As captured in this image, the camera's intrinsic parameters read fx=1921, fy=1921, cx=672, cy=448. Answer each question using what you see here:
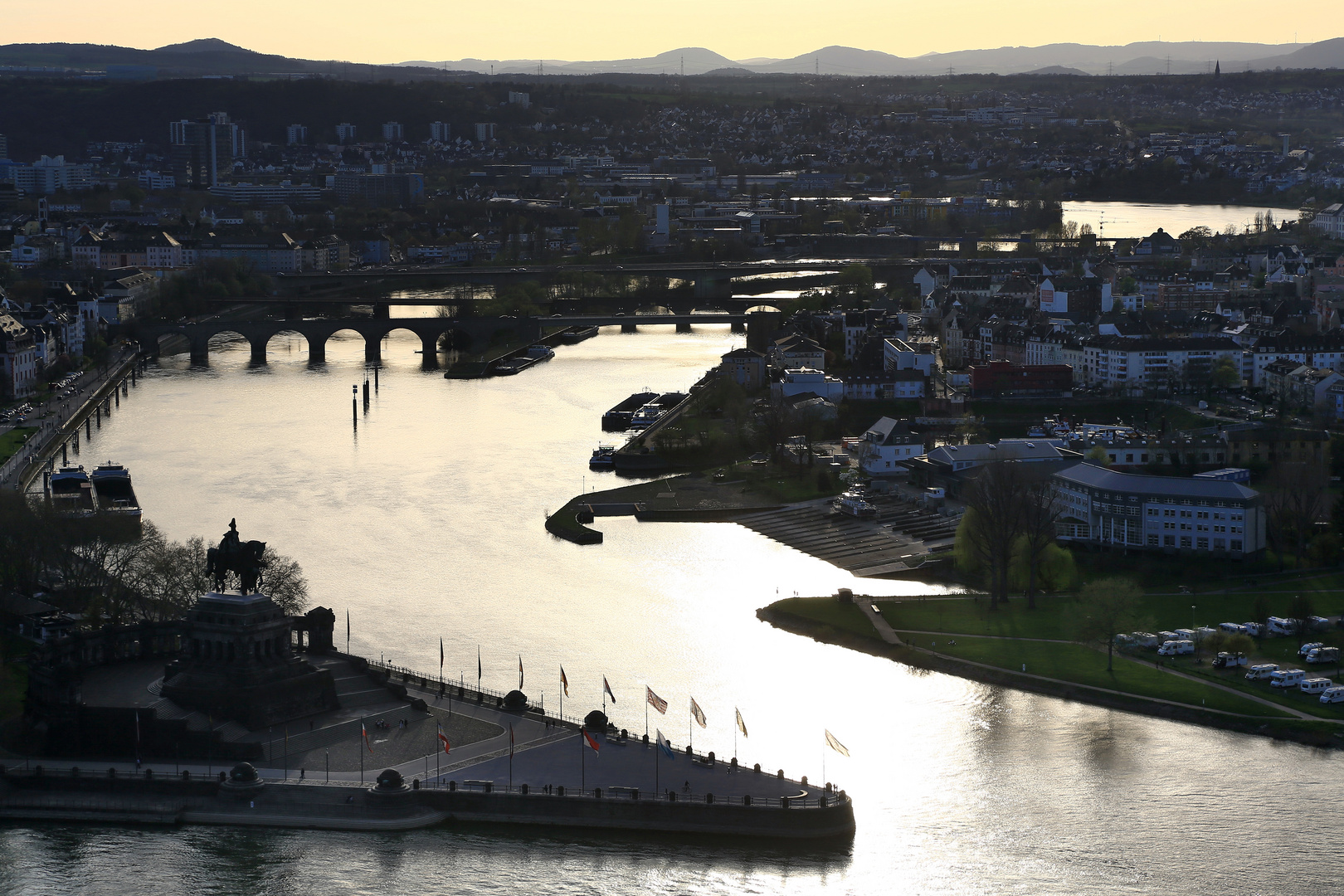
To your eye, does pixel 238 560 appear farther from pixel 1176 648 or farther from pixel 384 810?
pixel 1176 648

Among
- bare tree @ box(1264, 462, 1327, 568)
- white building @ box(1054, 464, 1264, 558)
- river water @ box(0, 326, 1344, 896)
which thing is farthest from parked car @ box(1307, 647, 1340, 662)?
white building @ box(1054, 464, 1264, 558)

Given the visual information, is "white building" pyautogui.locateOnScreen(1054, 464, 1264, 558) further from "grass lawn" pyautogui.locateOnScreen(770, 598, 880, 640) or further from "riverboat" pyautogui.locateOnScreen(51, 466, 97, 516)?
"riverboat" pyautogui.locateOnScreen(51, 466, 97, 516)

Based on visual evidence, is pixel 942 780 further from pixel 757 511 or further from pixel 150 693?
pixel 757 511

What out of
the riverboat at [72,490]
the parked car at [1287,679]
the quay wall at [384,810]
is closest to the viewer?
the quay wall at [384,810]

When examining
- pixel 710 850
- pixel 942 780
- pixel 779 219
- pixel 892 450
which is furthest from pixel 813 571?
pixel 779 219

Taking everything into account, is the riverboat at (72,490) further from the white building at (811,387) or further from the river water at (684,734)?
the white building at (811,387)

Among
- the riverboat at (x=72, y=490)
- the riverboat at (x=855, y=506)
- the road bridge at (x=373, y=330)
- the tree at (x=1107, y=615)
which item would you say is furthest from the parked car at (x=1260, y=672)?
the road bridge at (x=373, y=330)

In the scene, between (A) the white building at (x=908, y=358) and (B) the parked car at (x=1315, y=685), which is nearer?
(B) the parked car at (x=1315, y=685)
